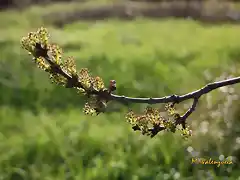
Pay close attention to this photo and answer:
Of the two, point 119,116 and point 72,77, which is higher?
point 119,116

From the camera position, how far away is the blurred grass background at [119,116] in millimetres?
3430

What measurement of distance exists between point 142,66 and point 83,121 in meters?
2.10

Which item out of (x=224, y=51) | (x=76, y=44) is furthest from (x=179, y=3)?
(x=224, y=51)

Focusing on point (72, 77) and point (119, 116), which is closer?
point (72, 77)

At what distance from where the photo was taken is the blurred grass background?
11.3ft

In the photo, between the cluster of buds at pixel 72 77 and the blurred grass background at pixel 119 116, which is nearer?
the cluster of buds at pixel 72 77

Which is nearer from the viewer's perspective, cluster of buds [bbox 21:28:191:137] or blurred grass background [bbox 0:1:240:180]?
cluster of buds [bbox 21:28:191:137]

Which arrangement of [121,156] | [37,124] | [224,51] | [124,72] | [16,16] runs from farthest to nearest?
[16,16], [224,51], [124,72], [37,124], [121,156]

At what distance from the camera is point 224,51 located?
281 inches

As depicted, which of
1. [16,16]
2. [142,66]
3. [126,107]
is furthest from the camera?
[16,16]

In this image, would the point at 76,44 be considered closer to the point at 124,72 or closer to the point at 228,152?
the point at 124,72

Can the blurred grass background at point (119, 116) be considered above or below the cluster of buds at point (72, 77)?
above

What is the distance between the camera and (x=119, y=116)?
15.6 feet

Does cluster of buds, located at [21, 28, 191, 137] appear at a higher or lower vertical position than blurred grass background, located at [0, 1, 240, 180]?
lower
